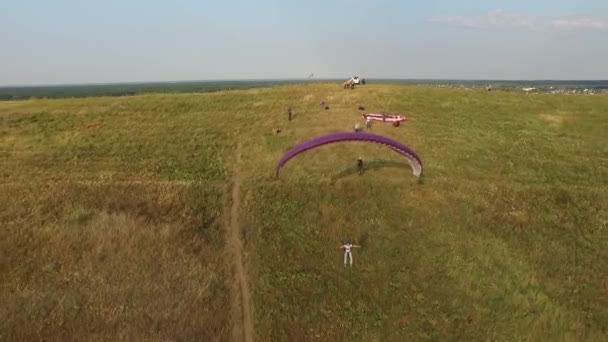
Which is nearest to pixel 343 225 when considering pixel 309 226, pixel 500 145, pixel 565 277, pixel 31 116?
pixel 309 226

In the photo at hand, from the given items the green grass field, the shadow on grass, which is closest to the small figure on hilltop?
the green grass field

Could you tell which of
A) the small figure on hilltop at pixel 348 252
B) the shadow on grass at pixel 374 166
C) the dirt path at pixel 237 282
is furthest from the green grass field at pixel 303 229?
the small figure on hilltop at pixel 348 252

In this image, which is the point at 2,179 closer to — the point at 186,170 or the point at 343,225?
the point at 186,170

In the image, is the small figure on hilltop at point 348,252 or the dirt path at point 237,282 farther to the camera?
the small figure on hilltop at point 348,252

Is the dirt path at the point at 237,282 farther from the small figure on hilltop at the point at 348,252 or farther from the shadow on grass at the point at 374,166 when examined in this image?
the shadow on grass at the point at 374,166

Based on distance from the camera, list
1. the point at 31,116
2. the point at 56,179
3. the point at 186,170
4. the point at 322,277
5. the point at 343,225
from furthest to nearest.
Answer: the point at 31,116 → the point at 186,170 → the point at 56,179 → the point at 343,225 → the point at 322,277

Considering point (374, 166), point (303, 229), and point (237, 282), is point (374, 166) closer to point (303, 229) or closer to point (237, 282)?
point (303, 229)
